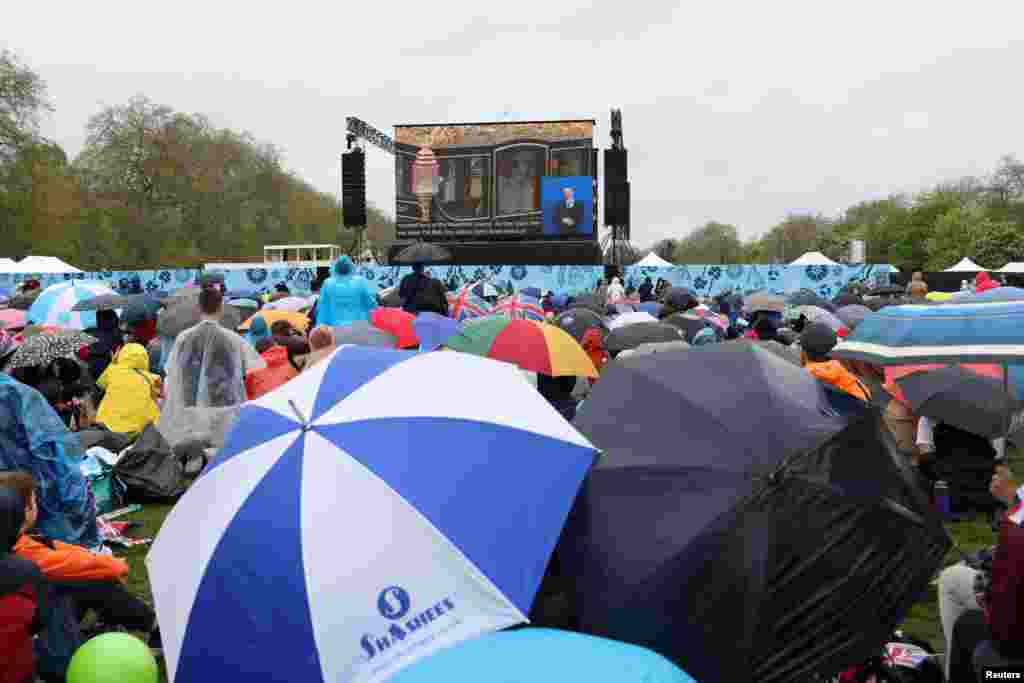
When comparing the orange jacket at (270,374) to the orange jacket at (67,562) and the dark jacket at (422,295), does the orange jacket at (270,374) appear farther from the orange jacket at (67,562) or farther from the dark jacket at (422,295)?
the orange jacket at (67,562)

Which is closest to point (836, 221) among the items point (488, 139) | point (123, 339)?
point (488, 139)

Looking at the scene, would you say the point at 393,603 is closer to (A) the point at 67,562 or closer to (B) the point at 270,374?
(A) the point at 67,562

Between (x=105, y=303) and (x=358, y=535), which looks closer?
(x=358, y=535)

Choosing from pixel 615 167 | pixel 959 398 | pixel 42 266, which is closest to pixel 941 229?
pixel 615 167

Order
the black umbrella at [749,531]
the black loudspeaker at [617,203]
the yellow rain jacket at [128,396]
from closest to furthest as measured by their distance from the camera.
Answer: the black umbrella at [749,531]
the yellow rain jacket at [128,396]
the black loudspeaker at [617,203]

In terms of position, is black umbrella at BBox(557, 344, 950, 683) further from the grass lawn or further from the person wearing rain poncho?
the person wearing rain poncho

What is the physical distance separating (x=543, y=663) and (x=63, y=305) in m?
11.0

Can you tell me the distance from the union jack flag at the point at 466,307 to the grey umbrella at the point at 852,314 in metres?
3.64

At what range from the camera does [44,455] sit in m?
4.12

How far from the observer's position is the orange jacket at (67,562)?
3787mm

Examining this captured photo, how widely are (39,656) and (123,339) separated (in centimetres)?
644

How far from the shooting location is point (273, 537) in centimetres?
264

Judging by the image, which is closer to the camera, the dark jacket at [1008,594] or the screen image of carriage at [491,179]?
the dark jacket at [1008,594]

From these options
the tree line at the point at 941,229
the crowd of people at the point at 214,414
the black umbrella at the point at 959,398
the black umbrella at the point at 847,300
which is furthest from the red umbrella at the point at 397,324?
the tree line at the point at 941,229
